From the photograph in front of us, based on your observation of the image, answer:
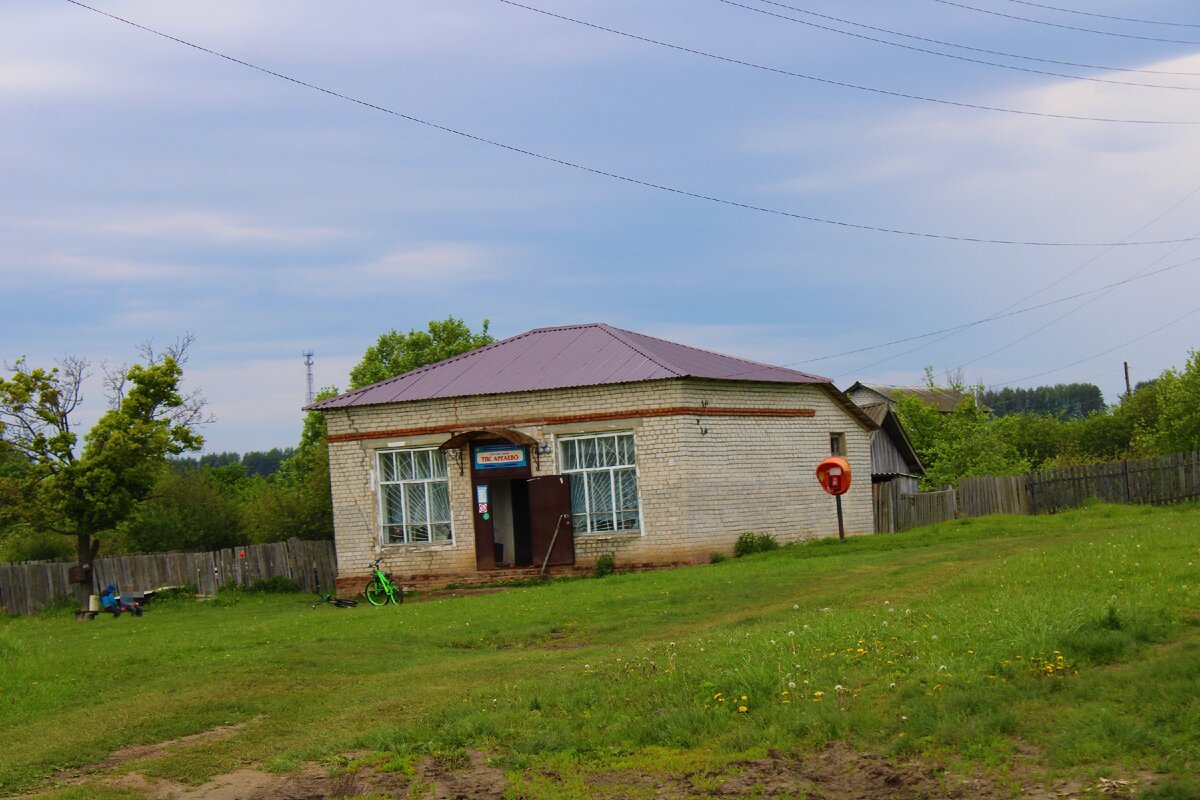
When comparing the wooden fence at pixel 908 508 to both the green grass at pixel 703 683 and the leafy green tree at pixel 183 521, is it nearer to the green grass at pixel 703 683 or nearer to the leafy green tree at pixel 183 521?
the green grass at pixel 703 683

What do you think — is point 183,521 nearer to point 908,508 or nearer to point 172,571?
point 172,571

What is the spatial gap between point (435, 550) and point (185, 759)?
68.3 ft

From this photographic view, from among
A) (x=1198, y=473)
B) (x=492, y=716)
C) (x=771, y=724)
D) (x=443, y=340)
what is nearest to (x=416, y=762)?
(x=492, y=716)

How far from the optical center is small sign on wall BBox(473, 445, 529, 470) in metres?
30.4

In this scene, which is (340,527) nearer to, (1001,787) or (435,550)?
(435,550)

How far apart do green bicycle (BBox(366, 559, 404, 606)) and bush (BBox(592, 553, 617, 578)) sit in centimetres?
448

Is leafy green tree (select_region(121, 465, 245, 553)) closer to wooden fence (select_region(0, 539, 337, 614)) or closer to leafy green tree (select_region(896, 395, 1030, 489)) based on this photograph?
wooden fence (select_region(0, 539, 337, 614))

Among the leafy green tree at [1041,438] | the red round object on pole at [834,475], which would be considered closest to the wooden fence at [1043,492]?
the red round object on pole at [834,475]

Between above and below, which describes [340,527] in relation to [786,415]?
below

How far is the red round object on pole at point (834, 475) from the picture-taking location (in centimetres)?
2981

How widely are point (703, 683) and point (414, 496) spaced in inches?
858

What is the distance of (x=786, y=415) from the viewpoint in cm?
3228

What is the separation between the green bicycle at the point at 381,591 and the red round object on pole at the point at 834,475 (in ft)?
33.4

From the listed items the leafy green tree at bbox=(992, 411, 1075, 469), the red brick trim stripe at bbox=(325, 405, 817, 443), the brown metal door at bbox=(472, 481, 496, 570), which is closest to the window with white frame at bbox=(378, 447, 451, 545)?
the red brick trim stripe at bbox=(325, 405, 817, 443)
